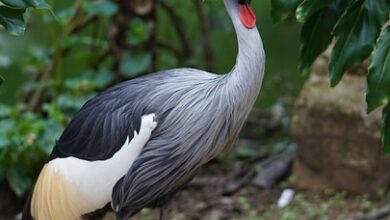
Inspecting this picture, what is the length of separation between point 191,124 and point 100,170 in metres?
0.30

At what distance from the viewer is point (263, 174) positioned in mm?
4117

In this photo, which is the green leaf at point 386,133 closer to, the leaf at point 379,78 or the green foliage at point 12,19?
the leaf at point 379,78

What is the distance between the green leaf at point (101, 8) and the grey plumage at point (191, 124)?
1672 mm

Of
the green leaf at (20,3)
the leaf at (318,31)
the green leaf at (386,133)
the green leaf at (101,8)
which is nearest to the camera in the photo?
the green leaf at (20,3)

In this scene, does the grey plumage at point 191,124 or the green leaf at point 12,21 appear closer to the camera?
the green leaf at point 12,21

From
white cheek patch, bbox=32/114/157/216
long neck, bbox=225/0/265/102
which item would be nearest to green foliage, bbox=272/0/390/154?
long neck, bbox=225/0/265/102

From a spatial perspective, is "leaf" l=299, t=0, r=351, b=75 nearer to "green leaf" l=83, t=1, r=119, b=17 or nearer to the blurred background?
the blurred background

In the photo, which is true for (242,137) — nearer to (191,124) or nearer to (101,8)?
(101,8)

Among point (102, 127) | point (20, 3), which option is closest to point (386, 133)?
point (102, 127)

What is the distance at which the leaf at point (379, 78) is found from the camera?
2188 mm

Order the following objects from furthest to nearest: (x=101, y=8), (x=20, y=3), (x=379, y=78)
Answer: (x=101, y=8) → (x=379, y=78) → (x=20, y=3)

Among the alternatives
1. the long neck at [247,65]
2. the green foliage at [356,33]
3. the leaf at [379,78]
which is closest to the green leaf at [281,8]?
the green foliage at [356,33]

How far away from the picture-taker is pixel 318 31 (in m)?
2.47

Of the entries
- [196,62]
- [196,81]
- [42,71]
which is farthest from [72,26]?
[196,81]
